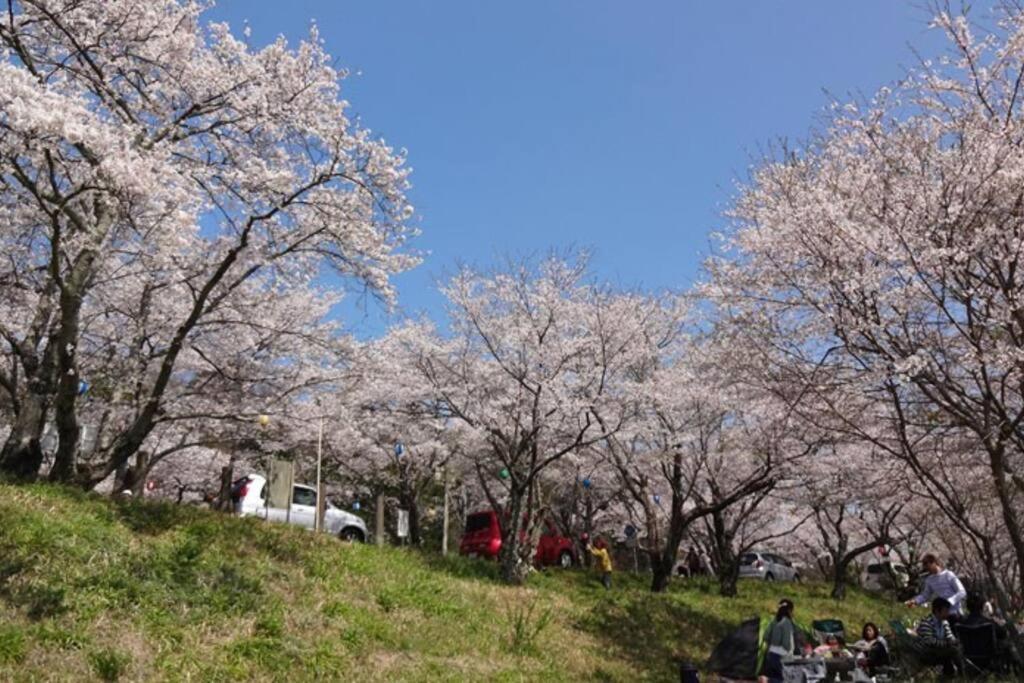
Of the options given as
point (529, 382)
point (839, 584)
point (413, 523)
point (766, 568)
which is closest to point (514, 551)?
point (529, 382)

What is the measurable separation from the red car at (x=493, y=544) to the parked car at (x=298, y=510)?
2718 mm

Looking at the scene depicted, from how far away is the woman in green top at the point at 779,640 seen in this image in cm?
1030

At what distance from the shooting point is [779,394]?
978cm

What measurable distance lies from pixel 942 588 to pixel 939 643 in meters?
1.86

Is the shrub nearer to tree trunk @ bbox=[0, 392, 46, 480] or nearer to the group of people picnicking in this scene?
tree trunk @ bbox=[0, 392, 46, 480]

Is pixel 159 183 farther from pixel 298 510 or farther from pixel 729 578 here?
pixel 729 578

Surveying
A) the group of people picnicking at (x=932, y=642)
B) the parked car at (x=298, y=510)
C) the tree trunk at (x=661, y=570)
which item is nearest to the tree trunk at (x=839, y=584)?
the tree trunk at (x=661, y=570)

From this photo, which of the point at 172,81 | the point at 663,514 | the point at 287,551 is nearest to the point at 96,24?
the point at 172,81

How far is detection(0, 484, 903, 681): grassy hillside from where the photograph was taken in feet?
23.8

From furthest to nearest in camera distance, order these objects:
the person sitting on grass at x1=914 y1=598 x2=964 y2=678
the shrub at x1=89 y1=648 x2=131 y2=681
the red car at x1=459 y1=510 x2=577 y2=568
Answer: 1. the red car at x1=459 y1=510 x2=577 y2=568
2. the person sitting on grass at x1=914 y1=598 x2=964 y2=678
3. the shrub at x1=89 y1=648 x2=131 y2=681

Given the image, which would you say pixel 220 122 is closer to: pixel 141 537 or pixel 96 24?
pixel 96 24

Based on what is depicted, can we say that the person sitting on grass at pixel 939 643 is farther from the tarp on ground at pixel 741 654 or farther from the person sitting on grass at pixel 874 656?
the tarp on ground at pixel 741 654

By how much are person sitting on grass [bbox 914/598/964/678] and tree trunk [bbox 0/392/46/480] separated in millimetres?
11303

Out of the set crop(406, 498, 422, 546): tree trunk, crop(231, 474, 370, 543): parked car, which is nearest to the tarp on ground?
crop(231, 474, 370, 543): parked car
